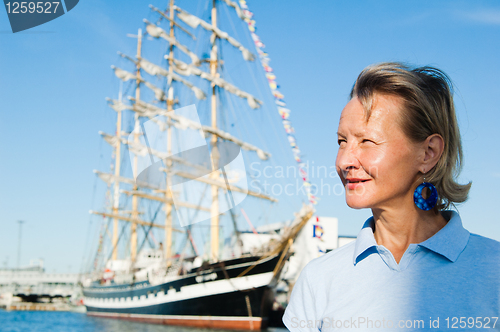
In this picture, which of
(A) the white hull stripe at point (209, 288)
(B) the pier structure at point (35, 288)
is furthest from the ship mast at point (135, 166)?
(B) the pier structure at point (35, 288)

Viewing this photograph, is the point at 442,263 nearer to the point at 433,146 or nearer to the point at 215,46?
the point at 433,146

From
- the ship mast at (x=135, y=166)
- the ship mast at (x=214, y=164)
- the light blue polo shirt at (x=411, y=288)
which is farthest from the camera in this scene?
the ship mast at (x=135, y=166)

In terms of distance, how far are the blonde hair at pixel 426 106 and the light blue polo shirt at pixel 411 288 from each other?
4.6 inches

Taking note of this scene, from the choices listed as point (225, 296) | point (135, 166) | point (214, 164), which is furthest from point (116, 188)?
point (225, 296)

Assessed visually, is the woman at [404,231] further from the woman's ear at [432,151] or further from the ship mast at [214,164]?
the ship mast at [214,164]

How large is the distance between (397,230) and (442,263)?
17cm

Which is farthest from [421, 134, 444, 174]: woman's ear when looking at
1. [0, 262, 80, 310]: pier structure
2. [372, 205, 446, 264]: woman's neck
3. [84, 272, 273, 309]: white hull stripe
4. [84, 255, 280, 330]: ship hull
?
[0, 262, 80, 310]: pier structure

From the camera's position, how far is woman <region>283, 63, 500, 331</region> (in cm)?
110

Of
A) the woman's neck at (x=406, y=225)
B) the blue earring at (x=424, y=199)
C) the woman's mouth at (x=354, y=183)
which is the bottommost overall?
the woman's neck at (x=406, y=225)

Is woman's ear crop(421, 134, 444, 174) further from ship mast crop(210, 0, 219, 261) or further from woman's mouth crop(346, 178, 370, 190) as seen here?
ship mast crop(210, 0, 219, 261)

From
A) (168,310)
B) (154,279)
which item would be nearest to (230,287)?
(168,310)

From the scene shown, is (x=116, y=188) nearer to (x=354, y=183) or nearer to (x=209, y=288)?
(x=209, y=288)

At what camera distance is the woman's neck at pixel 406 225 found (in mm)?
1254

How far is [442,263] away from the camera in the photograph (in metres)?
1.15
